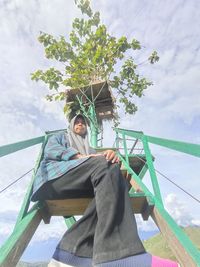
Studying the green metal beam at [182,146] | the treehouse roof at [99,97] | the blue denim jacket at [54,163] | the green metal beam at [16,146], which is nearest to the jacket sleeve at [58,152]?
the blue denim jacket at [54,163]

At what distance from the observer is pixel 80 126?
2.65m

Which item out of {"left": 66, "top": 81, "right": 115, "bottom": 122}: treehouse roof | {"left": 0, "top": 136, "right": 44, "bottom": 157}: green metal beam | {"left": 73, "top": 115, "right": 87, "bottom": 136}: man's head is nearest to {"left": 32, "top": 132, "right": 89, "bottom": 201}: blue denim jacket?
{"left": 0, "top": 136, "right": 44, "bottom": 157}: green metal beam

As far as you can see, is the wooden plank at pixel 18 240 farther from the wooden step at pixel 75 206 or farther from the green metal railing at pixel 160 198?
the green metal railing at pixel 160 198

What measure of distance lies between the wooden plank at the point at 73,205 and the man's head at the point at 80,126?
2.69 feet

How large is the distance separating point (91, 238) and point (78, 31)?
9893 mm

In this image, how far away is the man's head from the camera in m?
2.62

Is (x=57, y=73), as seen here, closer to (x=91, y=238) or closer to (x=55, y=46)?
(x=55, y=46)

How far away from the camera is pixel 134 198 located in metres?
1.95

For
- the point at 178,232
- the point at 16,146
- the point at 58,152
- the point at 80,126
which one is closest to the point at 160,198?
the point at 178,232

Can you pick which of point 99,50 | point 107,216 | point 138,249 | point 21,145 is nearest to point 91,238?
point 107,216

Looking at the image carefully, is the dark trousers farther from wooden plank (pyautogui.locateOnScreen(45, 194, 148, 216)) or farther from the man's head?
the man's head

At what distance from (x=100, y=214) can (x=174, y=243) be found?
480 millimetres

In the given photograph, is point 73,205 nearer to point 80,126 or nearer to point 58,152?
point 58,152

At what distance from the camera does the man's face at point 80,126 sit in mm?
2625
